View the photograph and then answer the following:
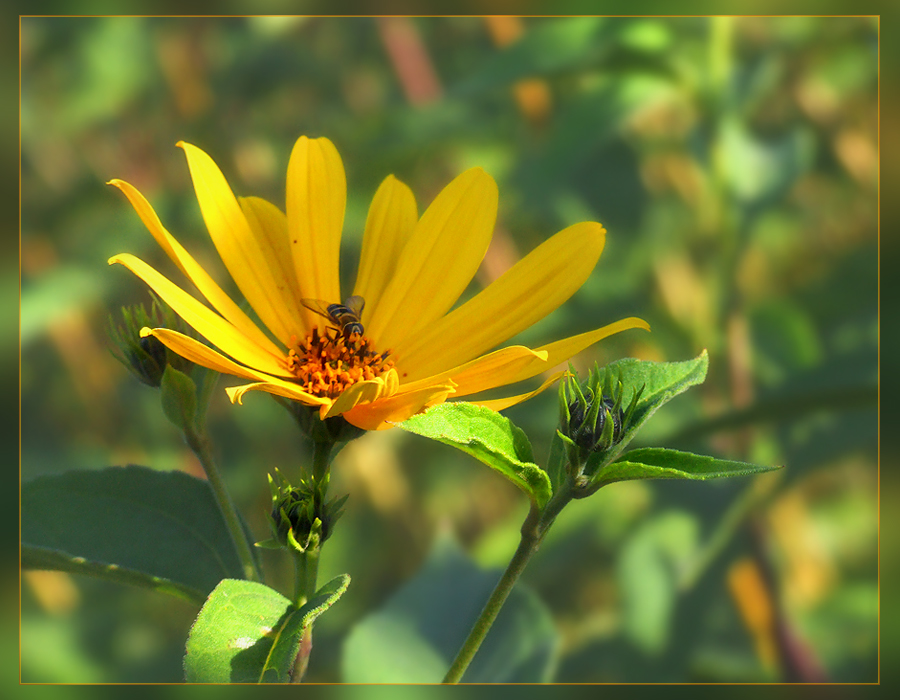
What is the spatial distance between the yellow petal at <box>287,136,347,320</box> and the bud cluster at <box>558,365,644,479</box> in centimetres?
23

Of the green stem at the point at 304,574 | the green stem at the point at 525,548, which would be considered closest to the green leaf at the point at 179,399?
the green stem at the point at 304,574

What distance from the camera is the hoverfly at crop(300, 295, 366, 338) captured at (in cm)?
62

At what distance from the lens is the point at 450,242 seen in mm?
569

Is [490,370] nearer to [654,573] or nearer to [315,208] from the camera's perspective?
[315,208]

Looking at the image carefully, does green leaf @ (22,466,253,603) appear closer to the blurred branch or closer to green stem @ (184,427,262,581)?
green stem @ (184,427,262,581)

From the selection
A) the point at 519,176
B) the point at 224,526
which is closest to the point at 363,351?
the point at 224,526

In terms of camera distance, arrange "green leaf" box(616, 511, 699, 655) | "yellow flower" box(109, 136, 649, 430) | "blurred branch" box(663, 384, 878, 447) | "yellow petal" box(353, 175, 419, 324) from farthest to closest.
A: "green leaf" box(616, 511, 699, 655) < "blurred branch" box(663, 384, 878, 447) < "yellow petal" box(353, 175, 419, 324) < "yellow flower" box(109, 136, 649, 430)

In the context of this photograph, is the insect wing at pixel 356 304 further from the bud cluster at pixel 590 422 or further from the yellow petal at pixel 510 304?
the bud cluster at pixel 590 422

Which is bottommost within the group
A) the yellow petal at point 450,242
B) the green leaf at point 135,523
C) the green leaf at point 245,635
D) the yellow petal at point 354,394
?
the green leaf at point 245,635

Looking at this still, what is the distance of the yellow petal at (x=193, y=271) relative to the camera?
454 millimetres

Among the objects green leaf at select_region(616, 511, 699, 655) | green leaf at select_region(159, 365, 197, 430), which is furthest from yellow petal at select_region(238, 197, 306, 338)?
green leaf at select_region(616, 511, 699, 655)

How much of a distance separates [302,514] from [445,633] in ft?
1.18

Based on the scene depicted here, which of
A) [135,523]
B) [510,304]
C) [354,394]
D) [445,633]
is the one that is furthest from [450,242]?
[445,633]

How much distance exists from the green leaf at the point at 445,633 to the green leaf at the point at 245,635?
24cm
